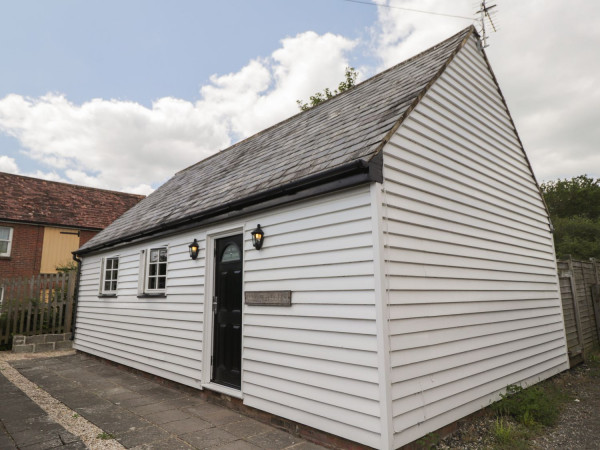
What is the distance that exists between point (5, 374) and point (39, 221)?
1269cm

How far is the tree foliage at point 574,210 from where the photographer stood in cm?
3009

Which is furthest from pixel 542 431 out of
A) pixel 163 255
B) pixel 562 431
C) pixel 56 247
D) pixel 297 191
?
pixel 56 247

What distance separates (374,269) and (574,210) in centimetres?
4903

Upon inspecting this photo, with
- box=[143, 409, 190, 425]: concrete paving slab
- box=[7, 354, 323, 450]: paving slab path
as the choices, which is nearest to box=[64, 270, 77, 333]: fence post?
box=[7, 354, 323, 450]: paving slab path

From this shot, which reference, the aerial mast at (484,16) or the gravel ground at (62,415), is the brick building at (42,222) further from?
the aerial mast at (484,16)

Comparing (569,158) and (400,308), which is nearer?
(400,308)

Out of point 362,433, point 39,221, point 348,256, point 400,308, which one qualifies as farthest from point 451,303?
point 39,221

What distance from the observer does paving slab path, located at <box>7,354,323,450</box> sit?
12.3ft

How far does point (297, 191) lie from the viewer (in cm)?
422

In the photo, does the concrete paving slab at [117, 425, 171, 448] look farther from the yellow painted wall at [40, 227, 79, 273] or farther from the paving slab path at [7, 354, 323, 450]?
the yellow painted wall at [40, 227, 79, 273]

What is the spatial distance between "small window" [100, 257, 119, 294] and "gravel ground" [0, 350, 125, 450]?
8.45ft

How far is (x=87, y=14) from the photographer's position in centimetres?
698

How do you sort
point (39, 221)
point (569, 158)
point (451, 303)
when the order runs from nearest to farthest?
1. point (451, 303)
2. point (39, 221)
3. point (569, 158)

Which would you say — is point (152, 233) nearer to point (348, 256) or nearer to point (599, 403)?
point (348, 256)
